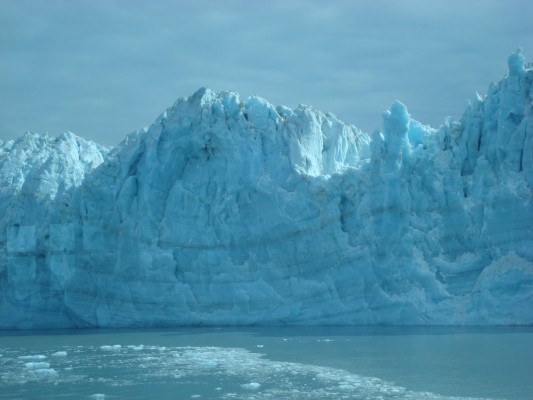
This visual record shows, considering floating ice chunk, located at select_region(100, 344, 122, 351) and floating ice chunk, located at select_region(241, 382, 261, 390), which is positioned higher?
floating ice chunk, located at select_region(100, 344, 122, 351)

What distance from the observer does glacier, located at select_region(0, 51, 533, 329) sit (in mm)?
17859

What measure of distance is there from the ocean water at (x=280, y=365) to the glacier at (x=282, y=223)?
1.10 metres

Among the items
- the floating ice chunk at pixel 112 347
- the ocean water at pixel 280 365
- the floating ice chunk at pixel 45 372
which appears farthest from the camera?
the floating ice chunk at pixel 112 347

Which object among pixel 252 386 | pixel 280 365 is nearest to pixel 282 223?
pixel 280 365

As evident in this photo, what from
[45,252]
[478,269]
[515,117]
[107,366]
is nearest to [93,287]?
[45,252]

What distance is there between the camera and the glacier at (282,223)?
58.6ft

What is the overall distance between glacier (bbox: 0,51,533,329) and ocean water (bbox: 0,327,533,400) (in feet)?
3.62

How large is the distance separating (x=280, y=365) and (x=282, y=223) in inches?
272

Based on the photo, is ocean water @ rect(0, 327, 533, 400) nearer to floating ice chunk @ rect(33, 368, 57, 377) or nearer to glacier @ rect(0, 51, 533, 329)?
floating ice chunk @ rect(33, 368, 57, 377)

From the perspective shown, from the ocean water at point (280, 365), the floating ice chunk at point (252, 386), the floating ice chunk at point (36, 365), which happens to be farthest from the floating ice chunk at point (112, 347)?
the floating ice chunk at point (252, 386)

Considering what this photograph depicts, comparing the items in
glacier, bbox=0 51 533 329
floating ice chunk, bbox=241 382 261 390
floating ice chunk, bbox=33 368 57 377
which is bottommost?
floating ice chunk, bbox=33 368 57 377

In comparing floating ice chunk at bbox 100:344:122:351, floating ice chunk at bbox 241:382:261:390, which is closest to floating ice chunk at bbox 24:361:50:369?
floating ice chunk at bbox 100:344:122:351

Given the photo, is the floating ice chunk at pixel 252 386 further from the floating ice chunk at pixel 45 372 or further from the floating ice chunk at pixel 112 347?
the floating ice chunk at pixel 112 347

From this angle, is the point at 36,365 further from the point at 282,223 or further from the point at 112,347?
the point at 282,223
